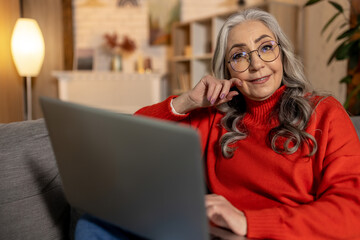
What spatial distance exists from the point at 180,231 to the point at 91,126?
10.1 inches

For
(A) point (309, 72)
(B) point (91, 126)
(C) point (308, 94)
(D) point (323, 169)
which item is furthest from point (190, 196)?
(A) point (309, 72)

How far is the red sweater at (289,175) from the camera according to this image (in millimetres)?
875

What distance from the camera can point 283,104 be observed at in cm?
119

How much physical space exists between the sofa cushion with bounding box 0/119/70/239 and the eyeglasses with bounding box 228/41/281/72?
739 mm

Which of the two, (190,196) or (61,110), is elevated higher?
(61,110)

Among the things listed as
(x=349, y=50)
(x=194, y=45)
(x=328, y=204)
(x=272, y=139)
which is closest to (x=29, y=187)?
(x=272, y=139)

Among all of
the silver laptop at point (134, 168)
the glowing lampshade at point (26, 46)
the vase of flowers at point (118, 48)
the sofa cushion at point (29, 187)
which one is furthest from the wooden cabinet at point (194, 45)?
the silver laptop at point (134, 168)

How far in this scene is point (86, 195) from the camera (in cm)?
79

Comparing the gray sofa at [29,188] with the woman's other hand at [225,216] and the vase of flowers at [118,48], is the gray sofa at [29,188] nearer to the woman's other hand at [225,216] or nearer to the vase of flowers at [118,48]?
the woman's other hand at [225,216]

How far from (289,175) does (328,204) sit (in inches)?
7.6

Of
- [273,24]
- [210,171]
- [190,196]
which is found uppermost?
[273,24]

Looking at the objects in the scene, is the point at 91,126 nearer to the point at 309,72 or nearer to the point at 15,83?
the point at 15,83

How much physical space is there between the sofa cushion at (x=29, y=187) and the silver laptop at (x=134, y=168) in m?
0.44

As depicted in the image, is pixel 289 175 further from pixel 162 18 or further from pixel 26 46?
pixel 162 18
